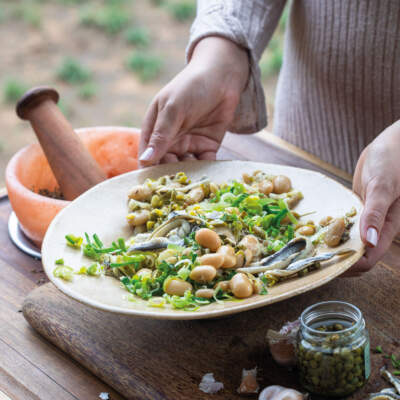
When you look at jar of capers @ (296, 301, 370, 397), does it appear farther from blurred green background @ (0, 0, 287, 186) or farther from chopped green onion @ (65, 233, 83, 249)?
blurred green background @ (0, 0, 287, 186)

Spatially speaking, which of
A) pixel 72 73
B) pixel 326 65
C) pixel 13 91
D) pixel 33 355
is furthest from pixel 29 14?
pixel 33 355

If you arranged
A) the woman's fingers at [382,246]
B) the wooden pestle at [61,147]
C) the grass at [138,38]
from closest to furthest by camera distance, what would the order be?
1. the woman's fingers at [382,246]
2. the wooden pestle at [61,147]
3. the grass at [138,38]

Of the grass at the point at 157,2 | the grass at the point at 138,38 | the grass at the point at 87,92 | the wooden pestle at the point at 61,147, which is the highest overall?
the wooden pestle at the point at 61,147

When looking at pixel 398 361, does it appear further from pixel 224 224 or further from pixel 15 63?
pixel 15 63

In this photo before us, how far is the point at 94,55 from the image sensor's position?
422cm

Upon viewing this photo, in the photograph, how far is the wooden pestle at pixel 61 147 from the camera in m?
1.47

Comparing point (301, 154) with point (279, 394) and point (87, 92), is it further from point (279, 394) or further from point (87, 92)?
point (87, 92)

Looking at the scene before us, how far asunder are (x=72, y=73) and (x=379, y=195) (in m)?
3.12

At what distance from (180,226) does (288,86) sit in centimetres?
85

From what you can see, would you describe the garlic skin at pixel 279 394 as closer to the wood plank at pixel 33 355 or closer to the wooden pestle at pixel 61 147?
the wood plank at pixel 33 355

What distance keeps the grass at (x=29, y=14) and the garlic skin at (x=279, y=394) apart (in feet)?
12.9

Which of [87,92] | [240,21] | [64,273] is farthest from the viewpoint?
[87,92]

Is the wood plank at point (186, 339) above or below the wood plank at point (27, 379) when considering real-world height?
above

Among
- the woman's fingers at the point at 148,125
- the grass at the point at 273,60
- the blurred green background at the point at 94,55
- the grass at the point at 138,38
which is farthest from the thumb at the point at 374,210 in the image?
the grass at the point at 138,38
